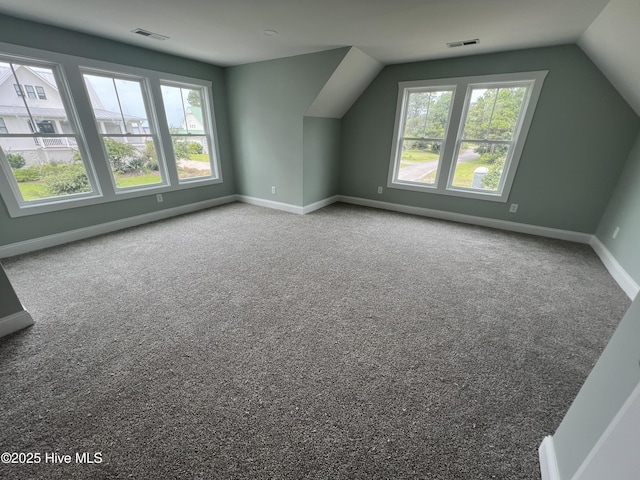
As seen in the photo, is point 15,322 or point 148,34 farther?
point 148,34

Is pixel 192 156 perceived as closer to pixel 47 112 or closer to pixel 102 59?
pixel 102 59

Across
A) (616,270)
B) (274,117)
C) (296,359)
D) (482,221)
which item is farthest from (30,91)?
(616,270)

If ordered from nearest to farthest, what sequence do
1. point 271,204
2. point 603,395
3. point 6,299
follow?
point 603,395, point 6,299, point 271,204

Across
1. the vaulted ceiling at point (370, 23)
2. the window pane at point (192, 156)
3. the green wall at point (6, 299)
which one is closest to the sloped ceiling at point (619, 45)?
the vaulted ceiling at point (370, 23)

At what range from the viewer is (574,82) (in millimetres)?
3029

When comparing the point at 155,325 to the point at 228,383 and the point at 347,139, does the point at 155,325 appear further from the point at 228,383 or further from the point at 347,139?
the point at 347,139

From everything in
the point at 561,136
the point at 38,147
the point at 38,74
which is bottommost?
the point at 38,147

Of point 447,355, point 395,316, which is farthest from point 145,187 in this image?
point 447,355

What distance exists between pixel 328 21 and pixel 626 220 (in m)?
3.68

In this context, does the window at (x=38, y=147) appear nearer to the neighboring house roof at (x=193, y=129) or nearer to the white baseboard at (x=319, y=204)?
the neighboring house roof at (x=193, y=129)

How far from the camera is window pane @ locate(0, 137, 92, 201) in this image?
2.73 metres

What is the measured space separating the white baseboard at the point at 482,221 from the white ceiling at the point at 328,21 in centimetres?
220

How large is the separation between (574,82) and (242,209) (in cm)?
487

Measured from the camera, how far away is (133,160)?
12.0 ft
